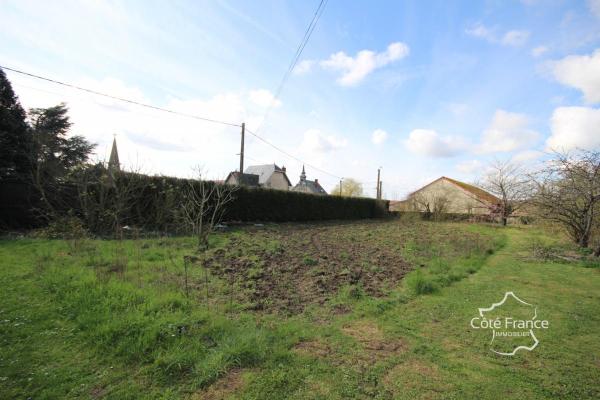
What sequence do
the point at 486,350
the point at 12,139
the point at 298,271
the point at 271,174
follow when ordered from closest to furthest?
the point at 486,350
the point at 298,271
the point at 12,139
the point at 271,174

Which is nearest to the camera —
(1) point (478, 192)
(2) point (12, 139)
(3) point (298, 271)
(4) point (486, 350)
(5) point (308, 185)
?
(4) point (486, 350)

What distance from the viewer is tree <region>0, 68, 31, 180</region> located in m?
10.4

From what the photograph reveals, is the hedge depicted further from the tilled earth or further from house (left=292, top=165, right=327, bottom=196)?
house (left=292, top=165, right=327, bottom=196)

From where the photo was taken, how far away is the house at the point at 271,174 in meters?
43.4

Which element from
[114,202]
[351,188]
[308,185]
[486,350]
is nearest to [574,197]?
[486,350]

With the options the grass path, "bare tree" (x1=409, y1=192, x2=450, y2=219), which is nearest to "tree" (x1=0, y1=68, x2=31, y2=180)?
the grass path

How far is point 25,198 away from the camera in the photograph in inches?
364

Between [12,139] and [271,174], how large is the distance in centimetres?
3303

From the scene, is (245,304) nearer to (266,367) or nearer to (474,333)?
(266,367)

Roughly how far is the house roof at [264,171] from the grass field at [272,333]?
125 ft

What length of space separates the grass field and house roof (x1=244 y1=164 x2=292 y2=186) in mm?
38017

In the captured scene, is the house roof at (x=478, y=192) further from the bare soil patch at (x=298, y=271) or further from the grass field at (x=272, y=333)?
the grass field at (x=272, y=333)

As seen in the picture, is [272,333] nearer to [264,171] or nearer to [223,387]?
[223,387]

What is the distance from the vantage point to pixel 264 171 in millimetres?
44406
